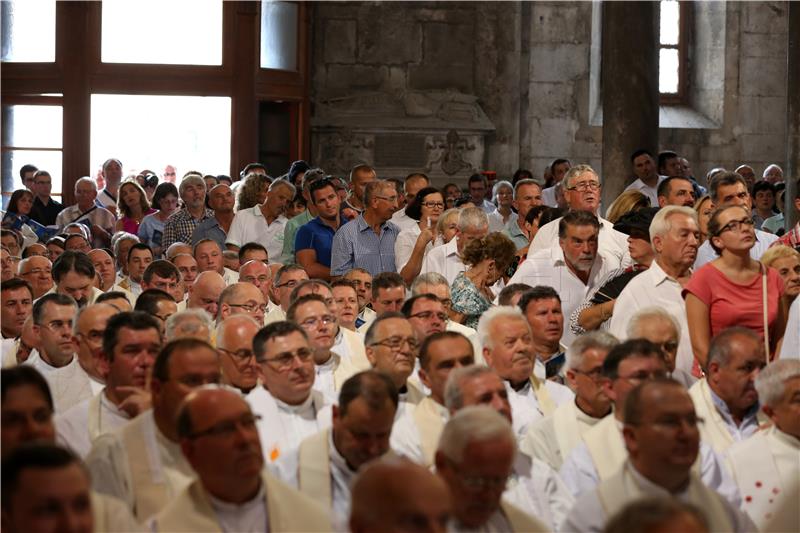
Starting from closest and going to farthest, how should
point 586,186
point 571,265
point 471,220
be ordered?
point 571,265 → point 471,220 → point 586,186

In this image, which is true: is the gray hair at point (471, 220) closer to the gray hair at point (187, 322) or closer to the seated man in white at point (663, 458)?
the gray hair at point (187, 322)

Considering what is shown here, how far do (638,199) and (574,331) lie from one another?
1503mm

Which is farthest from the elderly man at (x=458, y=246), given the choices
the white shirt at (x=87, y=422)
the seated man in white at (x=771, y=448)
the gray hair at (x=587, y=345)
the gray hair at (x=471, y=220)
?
the white shirt at (x=87, y=422)

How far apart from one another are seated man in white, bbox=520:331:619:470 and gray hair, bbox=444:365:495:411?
0.71 m

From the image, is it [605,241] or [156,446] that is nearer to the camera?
[156,446]

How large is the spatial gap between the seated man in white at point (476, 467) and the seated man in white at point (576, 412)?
151 centimetres

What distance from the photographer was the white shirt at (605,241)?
28.7 feet

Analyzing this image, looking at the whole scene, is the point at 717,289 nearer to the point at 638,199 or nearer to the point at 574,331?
the point at 574,331

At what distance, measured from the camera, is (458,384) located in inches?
214

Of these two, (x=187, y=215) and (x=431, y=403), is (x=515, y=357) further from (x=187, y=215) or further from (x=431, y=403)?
(x=187, y=215)

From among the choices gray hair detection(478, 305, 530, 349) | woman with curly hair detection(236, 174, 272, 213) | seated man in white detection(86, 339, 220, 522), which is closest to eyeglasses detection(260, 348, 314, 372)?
seated man in white detection(86, 339, 220, 522)

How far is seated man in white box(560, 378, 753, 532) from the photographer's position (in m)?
4.70

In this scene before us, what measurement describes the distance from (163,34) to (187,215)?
5.51 m

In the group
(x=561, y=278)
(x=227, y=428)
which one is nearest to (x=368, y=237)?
(x=561, y=278)
